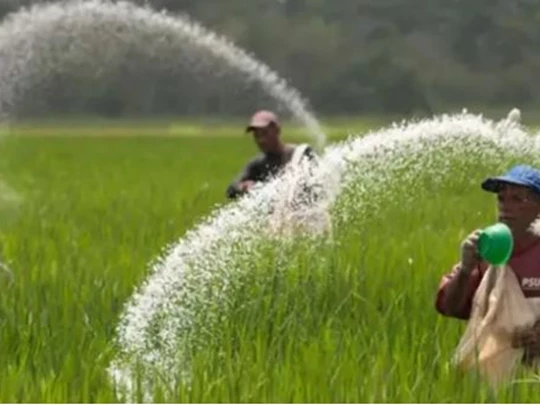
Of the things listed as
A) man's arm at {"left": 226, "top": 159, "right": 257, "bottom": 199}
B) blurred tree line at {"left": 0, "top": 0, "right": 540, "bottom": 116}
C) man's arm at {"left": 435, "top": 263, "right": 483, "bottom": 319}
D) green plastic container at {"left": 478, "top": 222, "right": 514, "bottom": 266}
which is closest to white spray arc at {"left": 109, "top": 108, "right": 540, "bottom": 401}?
man's arm at {"left": 435, "top": 263, "right": 483, "bottom": 319}

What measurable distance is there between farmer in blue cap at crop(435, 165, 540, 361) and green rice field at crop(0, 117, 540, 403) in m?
0.17

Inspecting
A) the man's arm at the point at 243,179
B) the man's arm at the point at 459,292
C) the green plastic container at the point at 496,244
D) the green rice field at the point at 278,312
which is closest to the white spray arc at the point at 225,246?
the green rice field at the point at 278,312

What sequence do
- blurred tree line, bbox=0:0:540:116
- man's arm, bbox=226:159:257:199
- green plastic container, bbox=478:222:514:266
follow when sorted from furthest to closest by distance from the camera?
blurred tree line, bbox=0:0:540:116
man's arm, bbox=226:159:257:199
green plastic container, bbox=478:222:514:266

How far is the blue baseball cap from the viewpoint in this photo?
3.80 m

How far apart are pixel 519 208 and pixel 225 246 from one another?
1137mm

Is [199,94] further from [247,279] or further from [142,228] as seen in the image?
[247,279]

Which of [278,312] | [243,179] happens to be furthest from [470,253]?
[243,179]

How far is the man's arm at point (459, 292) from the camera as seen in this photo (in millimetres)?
3859

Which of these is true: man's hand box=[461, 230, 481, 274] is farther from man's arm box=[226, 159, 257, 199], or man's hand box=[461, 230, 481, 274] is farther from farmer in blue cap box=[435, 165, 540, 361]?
man's arm box=[226, 159, 257, 199]

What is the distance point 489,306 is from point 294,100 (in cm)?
425

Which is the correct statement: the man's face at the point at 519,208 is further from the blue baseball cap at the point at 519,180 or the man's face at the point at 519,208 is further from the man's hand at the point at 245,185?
the man's hand at the point at 245,185

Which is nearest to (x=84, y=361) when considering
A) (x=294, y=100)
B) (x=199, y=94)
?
(x=294, y=100)

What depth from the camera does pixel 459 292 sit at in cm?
387

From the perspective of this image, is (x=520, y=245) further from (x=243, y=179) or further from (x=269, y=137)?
(x=243, y=179)
